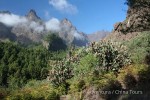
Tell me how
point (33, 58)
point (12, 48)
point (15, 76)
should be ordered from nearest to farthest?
point (15, 76) < point (33, 58) < point (12, 48)

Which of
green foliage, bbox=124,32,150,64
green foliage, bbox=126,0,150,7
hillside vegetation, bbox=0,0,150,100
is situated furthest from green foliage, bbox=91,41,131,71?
green foliage, bbox=126,0,150,7

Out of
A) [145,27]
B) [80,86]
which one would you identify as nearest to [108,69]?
[80,86]

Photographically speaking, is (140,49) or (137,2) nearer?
(137,2)

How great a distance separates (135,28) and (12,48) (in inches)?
3851

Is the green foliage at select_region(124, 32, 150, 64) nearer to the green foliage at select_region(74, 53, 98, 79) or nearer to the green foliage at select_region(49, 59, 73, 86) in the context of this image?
the green foliage at select_region(74, 53, 98, 79)

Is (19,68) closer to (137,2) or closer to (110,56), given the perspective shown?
(110,56)

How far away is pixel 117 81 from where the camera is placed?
853 inches

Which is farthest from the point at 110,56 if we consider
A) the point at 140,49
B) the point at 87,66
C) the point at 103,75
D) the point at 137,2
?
the point at 137,2

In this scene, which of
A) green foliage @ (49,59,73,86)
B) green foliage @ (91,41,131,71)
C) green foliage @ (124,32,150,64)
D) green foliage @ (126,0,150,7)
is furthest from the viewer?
green foliage @ (124,32,150,64)

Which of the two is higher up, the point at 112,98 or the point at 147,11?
the point at 147,11

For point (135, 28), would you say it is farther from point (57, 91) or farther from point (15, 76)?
point (15, 76)

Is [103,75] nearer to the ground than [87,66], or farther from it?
nearer to the ground

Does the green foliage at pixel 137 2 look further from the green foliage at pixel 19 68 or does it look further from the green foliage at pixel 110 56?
the green foliage at pixel 19 68

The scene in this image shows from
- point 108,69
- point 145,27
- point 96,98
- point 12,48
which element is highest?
point 12,48
